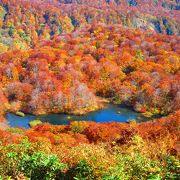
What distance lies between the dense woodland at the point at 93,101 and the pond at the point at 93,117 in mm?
2126

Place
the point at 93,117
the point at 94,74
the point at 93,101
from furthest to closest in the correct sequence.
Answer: the point at 94,74 < the point at 93,101 < the point at 93,117

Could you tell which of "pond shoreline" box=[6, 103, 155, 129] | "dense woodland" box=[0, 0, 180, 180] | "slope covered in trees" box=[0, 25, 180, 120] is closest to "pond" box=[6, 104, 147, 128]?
"pond shoreline" box=[6, 103, 155, 129]

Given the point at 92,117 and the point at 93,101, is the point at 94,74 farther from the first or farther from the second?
the point at 92,117

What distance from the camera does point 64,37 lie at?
549 feet

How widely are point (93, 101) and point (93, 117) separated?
840 centimetres

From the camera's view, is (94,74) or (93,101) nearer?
(93,101)

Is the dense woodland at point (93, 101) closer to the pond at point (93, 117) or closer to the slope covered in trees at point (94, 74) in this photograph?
the slope covered in trees at point (94, 74)

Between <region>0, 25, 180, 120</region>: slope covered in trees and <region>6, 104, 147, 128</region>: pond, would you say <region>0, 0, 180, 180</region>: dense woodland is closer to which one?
<region>0, 25, 180, 120</region>: slope covered in trees

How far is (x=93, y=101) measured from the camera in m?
96.5

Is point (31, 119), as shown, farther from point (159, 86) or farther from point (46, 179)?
point (46, 179)

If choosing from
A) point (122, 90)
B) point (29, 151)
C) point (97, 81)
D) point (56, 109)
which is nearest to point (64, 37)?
point (97, 81)

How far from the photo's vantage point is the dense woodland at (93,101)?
22.6m

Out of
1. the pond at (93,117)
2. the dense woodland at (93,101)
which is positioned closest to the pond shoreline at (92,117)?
the pond at (93,117)

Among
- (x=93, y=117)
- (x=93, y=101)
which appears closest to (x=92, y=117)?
(x=93, y=117)
